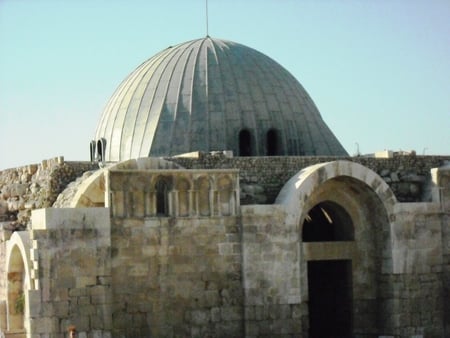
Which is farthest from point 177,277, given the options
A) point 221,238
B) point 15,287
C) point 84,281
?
point 15,287

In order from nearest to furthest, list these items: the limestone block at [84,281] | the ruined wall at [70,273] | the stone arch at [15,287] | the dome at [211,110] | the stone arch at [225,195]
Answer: the ruined wall at [70,273]
the limestone block at [84,281]
the stone arch at [225,195]
the stone arch at [15,287]
the dome at [211,110]

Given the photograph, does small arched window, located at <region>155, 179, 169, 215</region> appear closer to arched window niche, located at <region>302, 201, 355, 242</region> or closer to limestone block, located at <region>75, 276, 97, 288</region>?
limestone block, located at <region>75, 276, 97, 288</region>

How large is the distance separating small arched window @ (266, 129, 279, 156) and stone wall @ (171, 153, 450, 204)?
11.4 feet

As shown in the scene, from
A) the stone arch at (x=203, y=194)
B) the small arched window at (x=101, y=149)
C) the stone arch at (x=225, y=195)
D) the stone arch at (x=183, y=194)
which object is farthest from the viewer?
the small arched window at (x=101, y=149)

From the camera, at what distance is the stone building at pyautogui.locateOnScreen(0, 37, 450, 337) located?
20625 millimetres

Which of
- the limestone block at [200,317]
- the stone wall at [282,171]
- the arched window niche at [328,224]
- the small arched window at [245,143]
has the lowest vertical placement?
the limestone block at [200,317]

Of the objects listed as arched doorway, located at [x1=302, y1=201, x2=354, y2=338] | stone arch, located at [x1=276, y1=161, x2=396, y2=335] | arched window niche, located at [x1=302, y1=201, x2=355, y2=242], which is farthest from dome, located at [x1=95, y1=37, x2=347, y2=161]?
stone arch, located at [x1=276, y1=161, x2=396, y2=335]

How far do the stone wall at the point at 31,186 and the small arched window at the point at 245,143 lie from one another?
4.86 m

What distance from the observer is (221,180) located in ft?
71.3

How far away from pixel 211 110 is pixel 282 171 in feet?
13.8

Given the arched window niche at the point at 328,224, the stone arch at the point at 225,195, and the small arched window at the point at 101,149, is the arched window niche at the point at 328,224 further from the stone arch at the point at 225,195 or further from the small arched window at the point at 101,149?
the small arched window at the point at 101,149

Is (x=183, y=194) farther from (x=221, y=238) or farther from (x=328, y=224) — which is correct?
(x=328, y=224)

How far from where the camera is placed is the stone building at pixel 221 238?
20625 mm

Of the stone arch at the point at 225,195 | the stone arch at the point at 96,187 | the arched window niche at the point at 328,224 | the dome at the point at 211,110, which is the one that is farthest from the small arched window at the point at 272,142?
the stone arch at the point at 96,187
